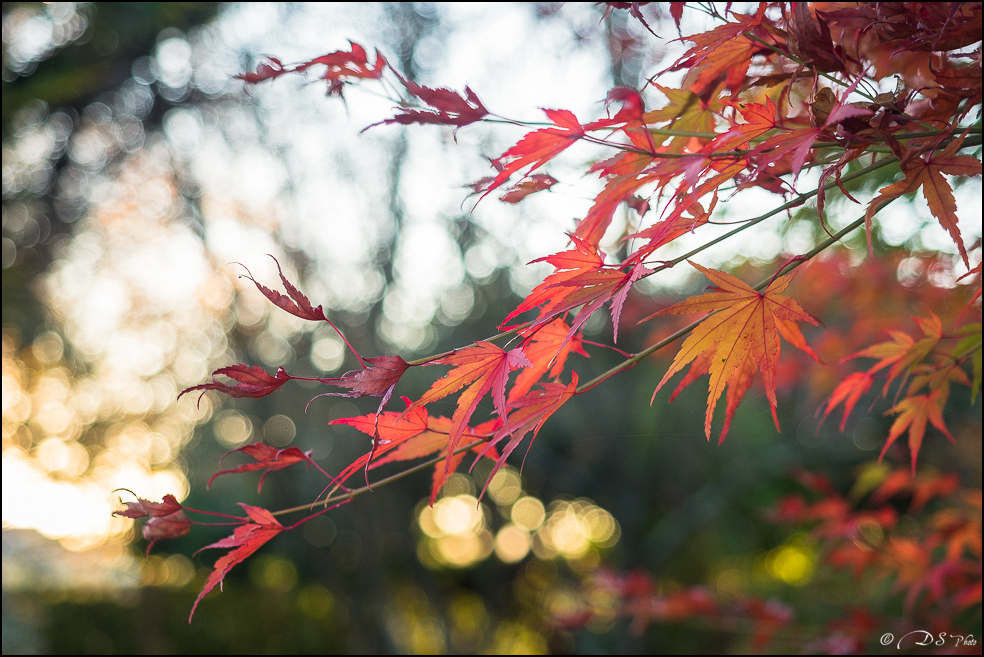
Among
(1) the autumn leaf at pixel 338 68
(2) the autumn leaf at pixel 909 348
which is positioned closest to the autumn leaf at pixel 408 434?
(1) the autumn leaf at pixel 338 68

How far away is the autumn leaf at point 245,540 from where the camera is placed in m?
0.53

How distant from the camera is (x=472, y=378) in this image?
528 mm

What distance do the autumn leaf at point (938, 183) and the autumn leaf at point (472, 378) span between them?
35 centimetres

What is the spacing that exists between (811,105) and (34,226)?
14.6 feet

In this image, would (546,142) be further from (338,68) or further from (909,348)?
(909,348)

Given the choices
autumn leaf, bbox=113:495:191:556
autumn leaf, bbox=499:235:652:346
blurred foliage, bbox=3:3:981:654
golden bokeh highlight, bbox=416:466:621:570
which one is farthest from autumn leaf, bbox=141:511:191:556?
golden bokeh highlight, bbox=416:466:621:570

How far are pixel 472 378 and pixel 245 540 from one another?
0.26m

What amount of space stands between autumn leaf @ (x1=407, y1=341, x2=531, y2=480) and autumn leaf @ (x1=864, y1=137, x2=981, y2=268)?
0.35m

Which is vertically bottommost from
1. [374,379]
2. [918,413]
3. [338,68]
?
[918,413]

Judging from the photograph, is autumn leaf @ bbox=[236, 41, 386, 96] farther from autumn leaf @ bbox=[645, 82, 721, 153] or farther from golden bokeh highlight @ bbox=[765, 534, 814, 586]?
golden bokeh highlight @ bbox=[765, 534, 814, 586]

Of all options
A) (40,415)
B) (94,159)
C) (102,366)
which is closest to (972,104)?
(94,159)

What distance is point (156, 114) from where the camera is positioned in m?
3.31

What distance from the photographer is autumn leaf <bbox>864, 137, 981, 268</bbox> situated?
53 cm

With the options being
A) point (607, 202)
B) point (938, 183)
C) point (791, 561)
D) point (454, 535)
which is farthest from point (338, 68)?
point (454, 535)
